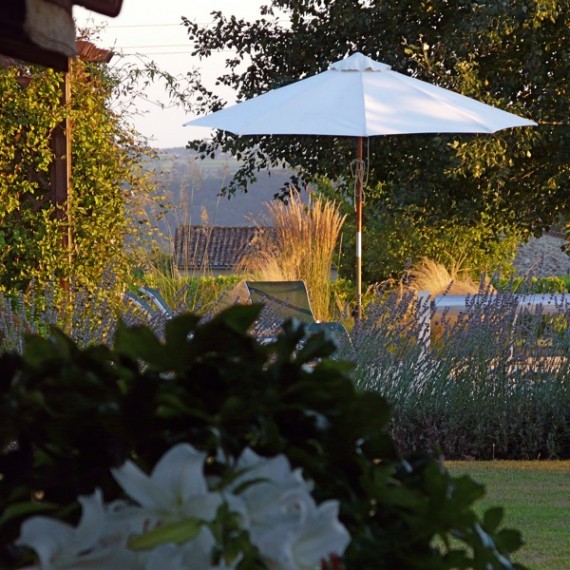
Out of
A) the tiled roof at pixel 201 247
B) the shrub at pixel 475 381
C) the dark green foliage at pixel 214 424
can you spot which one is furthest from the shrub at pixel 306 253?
the dark green foliage at pixel 214 424

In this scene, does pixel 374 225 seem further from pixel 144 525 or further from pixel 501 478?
pixel 144 525

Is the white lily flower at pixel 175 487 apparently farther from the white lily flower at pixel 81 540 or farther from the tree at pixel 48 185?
the tree at pixel 48 185

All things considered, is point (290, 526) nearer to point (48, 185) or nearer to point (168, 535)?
point (168, 535)

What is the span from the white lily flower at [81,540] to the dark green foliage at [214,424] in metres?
0.03

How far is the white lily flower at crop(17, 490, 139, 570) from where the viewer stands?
944 millimetres

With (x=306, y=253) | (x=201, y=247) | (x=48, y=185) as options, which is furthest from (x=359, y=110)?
(x=201, y=247)

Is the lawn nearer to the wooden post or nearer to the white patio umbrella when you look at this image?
the white patio umbrella

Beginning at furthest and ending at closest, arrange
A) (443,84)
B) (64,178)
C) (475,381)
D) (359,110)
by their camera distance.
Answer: (443,84)
(359,110)
(64,178)
(475,381)

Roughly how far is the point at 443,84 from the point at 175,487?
410 inches

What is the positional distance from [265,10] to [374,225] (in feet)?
29.5

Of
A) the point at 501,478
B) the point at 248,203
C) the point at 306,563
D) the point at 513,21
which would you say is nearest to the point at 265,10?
the point at 513,21

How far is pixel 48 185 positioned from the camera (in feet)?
26.8

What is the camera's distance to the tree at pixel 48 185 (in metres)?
7.90

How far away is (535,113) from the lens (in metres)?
11.3
